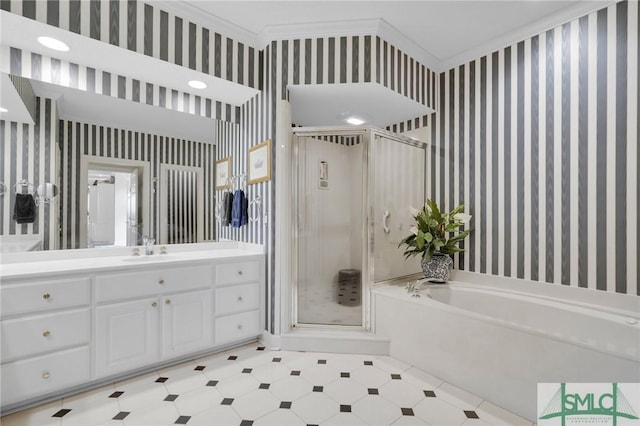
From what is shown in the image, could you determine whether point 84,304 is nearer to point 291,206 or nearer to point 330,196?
point 291,206

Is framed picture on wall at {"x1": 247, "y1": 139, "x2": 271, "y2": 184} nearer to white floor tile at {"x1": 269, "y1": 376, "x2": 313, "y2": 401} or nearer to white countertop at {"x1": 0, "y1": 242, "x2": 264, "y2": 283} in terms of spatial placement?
white countertop at {"x1": 0, "y1": 242, "x2": 264, "y2": 283}

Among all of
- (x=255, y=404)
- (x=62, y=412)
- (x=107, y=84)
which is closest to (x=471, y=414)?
(x=255, y=404)

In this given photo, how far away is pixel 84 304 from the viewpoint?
191 centimetres

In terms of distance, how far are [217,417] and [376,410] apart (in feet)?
3.03

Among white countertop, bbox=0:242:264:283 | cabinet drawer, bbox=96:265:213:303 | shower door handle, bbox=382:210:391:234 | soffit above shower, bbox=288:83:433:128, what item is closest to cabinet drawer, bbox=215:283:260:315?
cabinet drawer, bbox=96:265:213:303

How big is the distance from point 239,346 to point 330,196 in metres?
1.57

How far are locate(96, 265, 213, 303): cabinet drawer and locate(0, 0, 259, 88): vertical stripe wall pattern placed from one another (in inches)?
62.1

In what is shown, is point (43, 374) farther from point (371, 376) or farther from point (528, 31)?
point (528, 31)

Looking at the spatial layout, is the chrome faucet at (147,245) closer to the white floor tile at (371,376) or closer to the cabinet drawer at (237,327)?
the cabinet drawer at (237,327)

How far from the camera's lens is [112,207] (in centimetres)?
243

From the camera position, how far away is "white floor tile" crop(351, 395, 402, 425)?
1702 millimetres

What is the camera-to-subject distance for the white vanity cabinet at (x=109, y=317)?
173cm

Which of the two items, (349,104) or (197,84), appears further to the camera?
(349,104)
